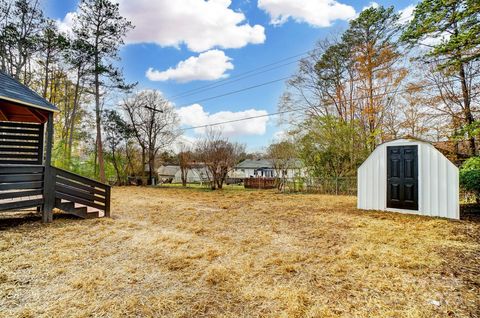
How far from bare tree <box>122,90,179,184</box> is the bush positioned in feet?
63.2

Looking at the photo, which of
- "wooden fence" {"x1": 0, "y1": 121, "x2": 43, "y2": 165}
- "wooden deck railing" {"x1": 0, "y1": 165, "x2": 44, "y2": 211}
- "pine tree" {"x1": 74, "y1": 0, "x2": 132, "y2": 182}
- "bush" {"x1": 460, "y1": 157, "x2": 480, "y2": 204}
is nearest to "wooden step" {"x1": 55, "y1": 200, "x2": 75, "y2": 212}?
"wooden deck railing" {"x1": 0, "y1": 165, "x2": 44, "y2": 211}

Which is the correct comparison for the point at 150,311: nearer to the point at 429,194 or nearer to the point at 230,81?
the point at 429,194

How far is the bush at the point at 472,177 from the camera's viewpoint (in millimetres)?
6702

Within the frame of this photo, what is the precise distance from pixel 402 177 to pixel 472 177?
5.95 ft

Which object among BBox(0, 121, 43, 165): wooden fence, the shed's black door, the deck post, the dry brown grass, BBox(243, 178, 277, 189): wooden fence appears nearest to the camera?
the dry brown grass

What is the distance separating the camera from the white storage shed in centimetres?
628

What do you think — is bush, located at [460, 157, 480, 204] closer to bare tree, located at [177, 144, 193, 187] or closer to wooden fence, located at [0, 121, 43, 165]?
wooden fence, located at [0, 121, 43, 165]

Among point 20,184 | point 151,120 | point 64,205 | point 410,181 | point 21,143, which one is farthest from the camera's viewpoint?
point 151,120

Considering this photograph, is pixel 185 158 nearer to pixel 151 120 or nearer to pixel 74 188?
pixel 151 120

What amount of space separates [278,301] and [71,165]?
19117 millimetres

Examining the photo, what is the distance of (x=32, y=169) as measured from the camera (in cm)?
503

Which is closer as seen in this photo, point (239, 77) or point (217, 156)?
point (217, 156)

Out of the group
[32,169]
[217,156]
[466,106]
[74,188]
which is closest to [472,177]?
[466,106]

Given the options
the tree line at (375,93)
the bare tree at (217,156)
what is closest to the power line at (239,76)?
the tree line at (375,93)
